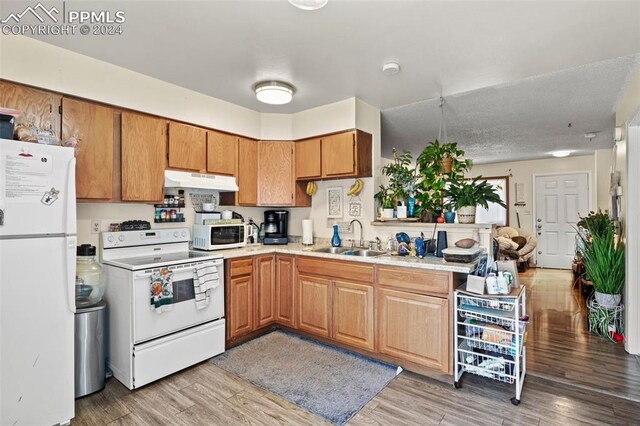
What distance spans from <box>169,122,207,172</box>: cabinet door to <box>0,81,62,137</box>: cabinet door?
0.86 meters

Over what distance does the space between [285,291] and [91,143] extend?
2143mm

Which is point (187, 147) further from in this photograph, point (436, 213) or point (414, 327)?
point (414, 327)

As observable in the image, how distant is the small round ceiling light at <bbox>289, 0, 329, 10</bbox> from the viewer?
1.83m

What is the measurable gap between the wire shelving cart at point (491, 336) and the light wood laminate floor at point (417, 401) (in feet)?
0.45

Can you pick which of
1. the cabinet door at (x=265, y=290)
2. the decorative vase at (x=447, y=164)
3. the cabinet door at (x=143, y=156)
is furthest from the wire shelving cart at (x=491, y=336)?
the cabinet door at (x=143, y=156)

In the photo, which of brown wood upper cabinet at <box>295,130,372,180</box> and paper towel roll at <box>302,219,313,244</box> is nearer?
brown wood upper cabinet at <box>295,130,372,180</box>

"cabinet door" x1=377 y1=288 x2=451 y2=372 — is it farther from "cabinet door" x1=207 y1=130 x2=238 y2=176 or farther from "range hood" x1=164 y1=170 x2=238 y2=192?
"cabinet door" x1=207 y1=130 x2=238 y2=176

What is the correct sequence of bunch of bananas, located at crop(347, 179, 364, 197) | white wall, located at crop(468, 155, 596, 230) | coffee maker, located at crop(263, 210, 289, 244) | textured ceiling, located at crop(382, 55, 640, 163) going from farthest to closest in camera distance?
white wall, located at crop(468, 155, 596, 230) → coffee maker, located at crop(263, 210, 289, 244) → bunch of bananas, located at crop(347, 179, 364, 197) → textured ceiling, located at crop(382, 55, 640, 163)

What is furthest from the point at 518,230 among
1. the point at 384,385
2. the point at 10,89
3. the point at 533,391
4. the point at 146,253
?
the point at 10,89

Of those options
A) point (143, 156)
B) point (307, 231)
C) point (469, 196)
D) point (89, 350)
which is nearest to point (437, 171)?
point (469, 196)

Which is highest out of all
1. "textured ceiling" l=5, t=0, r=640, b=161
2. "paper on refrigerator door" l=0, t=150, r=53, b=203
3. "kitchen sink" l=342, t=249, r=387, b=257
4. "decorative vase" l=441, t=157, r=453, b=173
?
"textured ceiling" l=5, t=0, r=640, b=161

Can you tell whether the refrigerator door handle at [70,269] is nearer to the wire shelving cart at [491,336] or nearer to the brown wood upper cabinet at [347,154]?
the brown wood upper cabinet at [347,154]

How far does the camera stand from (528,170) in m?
7.43

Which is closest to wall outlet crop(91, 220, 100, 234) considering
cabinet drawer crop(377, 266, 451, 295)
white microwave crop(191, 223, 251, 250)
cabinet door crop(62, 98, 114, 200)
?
cabinet door crop(62, 98, 114, 200)
